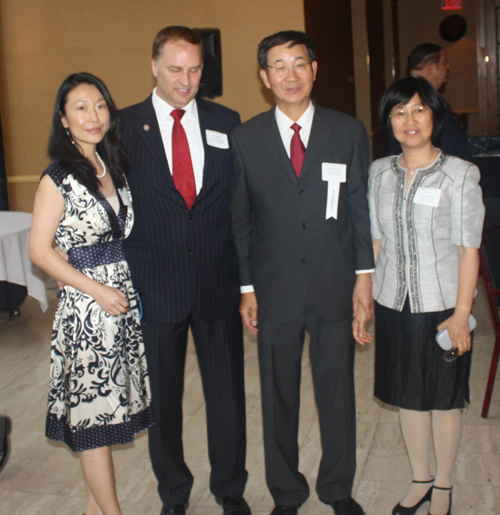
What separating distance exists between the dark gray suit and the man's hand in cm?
2

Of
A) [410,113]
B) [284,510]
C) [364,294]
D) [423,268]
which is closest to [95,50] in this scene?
[410,113]

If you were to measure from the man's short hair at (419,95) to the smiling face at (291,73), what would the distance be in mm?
278

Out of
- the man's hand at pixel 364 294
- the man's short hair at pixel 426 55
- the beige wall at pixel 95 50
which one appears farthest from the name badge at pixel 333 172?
the beige wall at pixel 95 50

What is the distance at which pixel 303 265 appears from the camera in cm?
205

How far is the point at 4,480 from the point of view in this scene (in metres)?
2.65

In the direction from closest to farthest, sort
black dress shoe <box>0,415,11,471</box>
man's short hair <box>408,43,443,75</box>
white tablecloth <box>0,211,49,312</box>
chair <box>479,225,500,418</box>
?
1. black dress shoe <box>0,415,11,471</box>
2. chair <box>479,225,500,418</box>
3. man's short hair <box>408,43,443,75</box>
4. white tablecloth <box>0,211,49,312</box>

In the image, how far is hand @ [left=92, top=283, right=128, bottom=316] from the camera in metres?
1.93

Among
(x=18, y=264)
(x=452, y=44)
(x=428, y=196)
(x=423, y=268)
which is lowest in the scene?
(x=18, y=264)

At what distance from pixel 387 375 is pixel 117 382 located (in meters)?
0.95

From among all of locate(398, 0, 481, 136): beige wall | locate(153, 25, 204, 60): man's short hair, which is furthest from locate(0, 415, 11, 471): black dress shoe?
locate(398, 0, 481, 136): beige wall

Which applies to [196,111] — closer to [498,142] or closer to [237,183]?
[237,183]

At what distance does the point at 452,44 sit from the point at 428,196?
10237 millimetres

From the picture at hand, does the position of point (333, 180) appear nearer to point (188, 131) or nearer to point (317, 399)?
point (188, 131)

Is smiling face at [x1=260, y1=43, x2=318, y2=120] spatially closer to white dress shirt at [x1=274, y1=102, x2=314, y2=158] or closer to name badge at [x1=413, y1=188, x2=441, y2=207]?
white dress shirt at [x1=274, y1=102, x2=314, y2=158]
